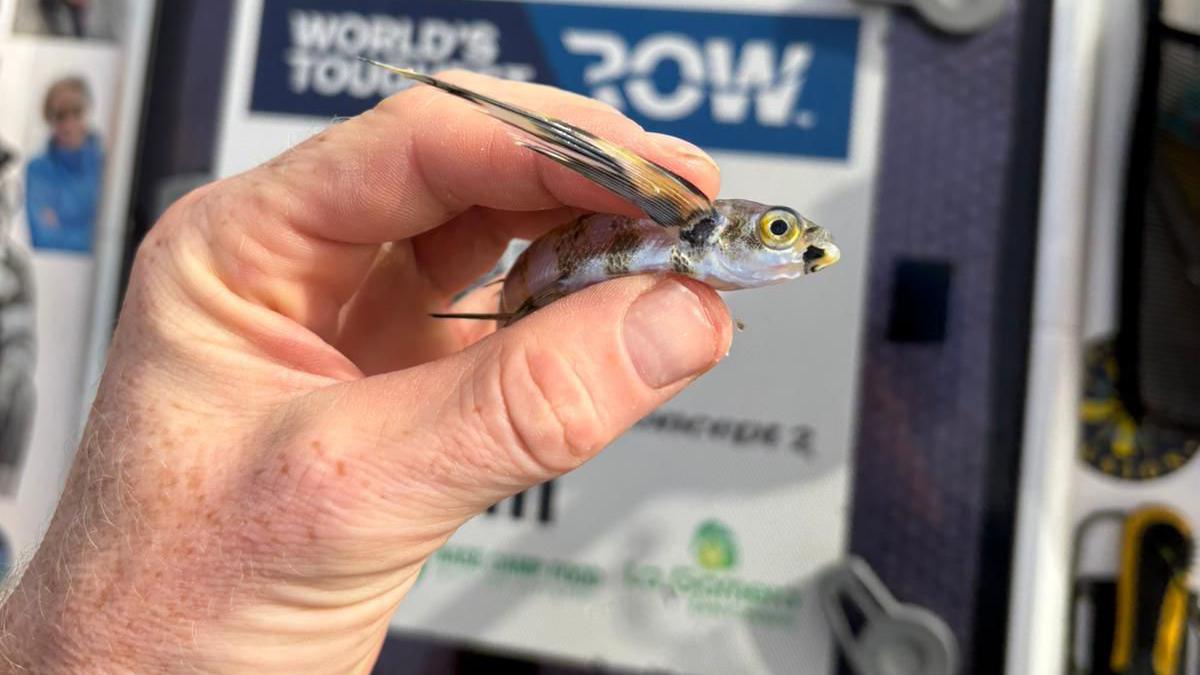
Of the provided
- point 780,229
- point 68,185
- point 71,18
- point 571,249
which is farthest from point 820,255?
point 71,18

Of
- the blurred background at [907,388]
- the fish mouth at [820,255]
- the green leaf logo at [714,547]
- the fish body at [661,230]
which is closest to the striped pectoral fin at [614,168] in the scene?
the fish body at [661,230]

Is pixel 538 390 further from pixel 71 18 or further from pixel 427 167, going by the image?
pixel 71 18

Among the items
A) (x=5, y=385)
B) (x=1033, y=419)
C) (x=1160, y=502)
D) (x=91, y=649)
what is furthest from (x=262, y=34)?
(x=1160, y=502)

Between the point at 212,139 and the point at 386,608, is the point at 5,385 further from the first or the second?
the point at 386,608

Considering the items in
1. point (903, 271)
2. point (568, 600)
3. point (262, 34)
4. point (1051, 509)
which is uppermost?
point (262, 34)

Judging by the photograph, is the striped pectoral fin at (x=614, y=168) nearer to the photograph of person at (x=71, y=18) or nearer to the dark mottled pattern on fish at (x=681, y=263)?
the dark mottled pattern on fish at (x=681, y=263)

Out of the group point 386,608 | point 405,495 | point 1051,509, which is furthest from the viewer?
point 1051,509

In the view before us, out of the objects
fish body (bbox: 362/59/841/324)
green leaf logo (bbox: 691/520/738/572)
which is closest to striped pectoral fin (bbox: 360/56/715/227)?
fish body (bbox: 362/59/841/324)
